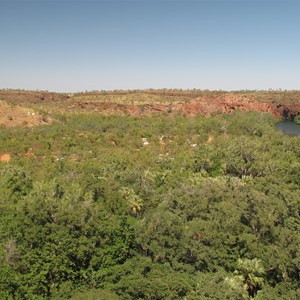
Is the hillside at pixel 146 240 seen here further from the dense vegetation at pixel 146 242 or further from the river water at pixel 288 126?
the river water at pixel 288 126

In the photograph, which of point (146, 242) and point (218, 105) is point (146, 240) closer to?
point (146, 242)

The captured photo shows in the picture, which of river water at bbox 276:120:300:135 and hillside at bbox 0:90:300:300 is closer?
hillside at bbox 0:90:300:300

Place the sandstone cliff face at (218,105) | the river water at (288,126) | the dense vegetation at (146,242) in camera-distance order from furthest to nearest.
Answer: the sandstone cliff face at (218,105) < the river water at (288,126) < the dense vegetation at (146,242)

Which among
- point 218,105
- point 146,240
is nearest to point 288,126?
point 218,105

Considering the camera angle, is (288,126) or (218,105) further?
(288,126)

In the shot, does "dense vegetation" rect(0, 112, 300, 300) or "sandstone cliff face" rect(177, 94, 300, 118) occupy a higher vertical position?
"sandstone cliff face" rect(177, 94, 300, 118)

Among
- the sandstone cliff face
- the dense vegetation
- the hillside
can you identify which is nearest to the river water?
the sandstone cliff face

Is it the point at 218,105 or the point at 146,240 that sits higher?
the point at 218,105

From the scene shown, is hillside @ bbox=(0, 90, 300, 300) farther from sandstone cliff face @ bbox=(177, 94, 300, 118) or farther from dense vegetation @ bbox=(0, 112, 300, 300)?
sandstone cliff face @ bbox=(177, 94, 300, 118)

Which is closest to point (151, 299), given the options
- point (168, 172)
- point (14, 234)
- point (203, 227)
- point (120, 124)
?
point (203, 227)

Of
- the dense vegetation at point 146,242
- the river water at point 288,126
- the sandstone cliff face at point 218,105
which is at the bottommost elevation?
the dense vegetation at point 146,242

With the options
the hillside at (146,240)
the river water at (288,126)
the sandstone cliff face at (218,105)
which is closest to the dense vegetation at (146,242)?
the hillside at (146,240)
